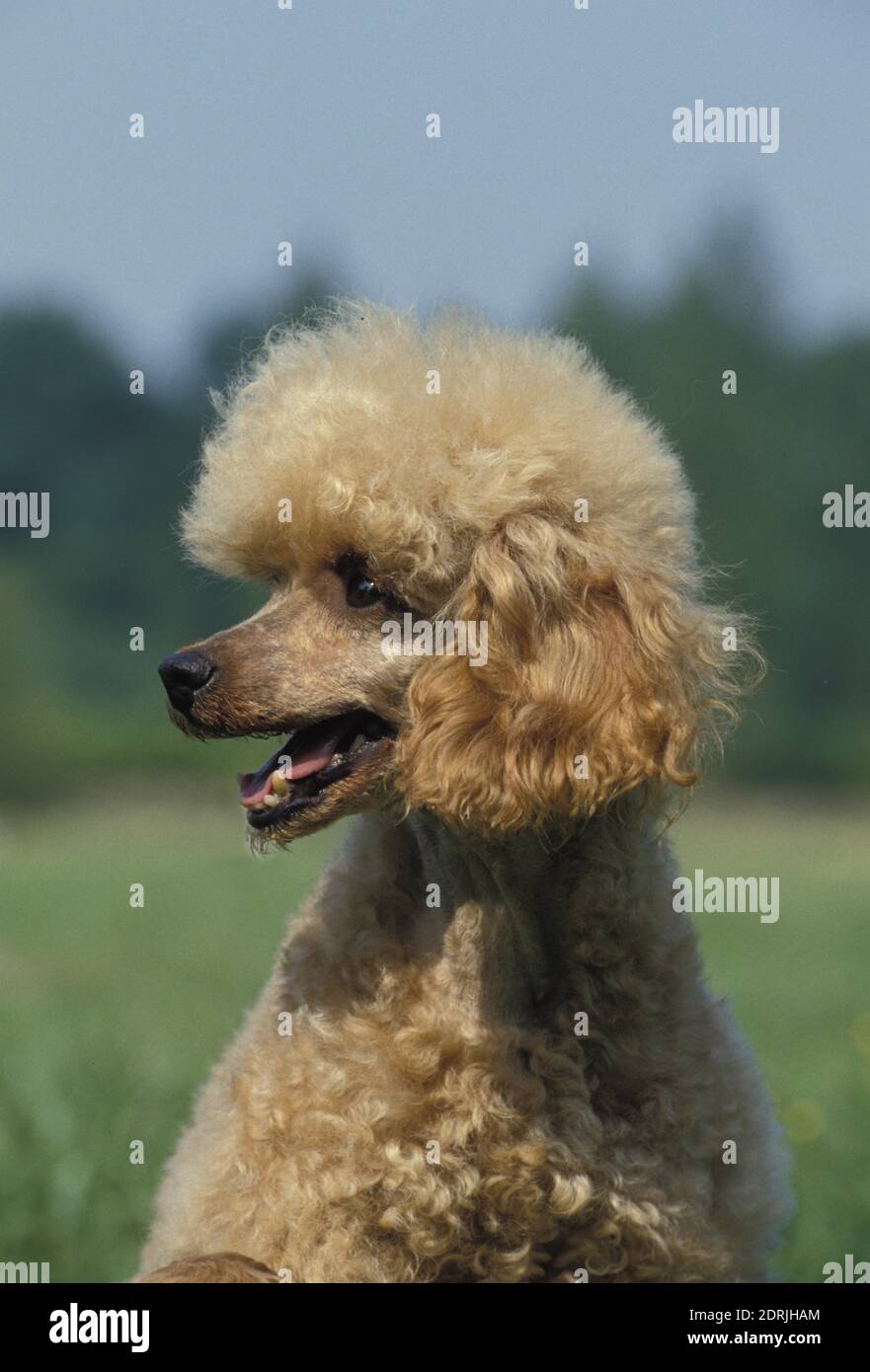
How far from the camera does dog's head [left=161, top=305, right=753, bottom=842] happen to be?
9.80 feet

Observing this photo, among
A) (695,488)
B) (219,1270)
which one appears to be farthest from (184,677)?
(695,488)

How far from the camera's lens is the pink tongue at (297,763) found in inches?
124

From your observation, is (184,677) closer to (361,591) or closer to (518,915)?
(361,591)

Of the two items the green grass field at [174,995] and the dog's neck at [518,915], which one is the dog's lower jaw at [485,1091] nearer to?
the dog's neck at [518,915]

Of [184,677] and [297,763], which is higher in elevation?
[184,677]

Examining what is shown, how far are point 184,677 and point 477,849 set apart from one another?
0.61 m

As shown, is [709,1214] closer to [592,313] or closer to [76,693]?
[76,693]

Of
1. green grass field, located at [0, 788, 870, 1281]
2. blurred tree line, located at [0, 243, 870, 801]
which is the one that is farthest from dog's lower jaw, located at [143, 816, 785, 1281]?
blurred tree line, located at [0, 243, 870, 801]

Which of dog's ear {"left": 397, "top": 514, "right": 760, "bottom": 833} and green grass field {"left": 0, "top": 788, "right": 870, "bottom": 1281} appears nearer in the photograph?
dog's ear {"left": 397, "top": 514, "right": 760, "bottom": 833}

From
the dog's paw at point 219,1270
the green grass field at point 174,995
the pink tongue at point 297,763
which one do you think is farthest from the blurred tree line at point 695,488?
the dog's paw at point 219,1270

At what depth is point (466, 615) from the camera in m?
3.03

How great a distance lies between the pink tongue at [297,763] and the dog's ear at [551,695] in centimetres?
20

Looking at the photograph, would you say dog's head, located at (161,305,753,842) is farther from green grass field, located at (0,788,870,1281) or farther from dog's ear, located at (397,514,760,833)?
green grass field, located at (0,788,870,1281)

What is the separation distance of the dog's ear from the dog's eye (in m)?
0.16
